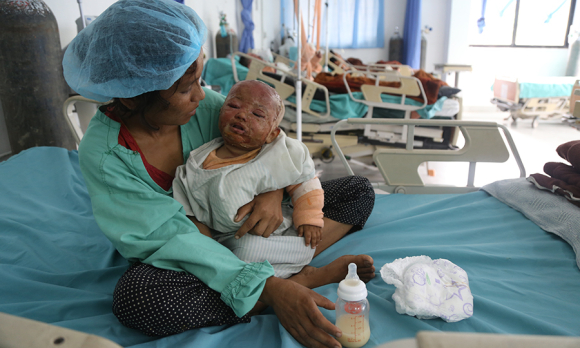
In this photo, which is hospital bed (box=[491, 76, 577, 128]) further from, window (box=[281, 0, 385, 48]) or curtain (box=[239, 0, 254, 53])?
curtain (box=[239, 0, 254, 53])

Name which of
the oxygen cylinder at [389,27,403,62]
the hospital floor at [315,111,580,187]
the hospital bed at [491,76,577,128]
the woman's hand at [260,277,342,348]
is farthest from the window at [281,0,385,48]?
the woman's hand at [260,277,342,348]

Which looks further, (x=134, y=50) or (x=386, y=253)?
(x=386, y=253)

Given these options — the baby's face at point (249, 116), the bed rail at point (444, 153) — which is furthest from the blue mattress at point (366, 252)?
the baby's face at point (249, 116)

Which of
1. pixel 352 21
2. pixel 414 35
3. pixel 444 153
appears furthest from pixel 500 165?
pixel 352 21

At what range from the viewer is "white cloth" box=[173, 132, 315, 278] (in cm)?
114

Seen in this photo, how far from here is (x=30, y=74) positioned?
1.96 m

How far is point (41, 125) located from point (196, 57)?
1471mm

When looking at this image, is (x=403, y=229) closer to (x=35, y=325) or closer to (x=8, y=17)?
(x=35, y=325)

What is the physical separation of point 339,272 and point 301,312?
31 cm

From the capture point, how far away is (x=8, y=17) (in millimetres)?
1837

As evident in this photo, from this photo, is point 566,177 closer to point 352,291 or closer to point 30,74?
point 352,291

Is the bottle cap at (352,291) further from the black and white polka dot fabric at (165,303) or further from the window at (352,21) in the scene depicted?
the window at (352,21)

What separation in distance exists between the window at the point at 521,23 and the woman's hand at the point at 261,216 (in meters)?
8.24

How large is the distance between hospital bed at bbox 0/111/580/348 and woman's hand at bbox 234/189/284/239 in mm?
244
